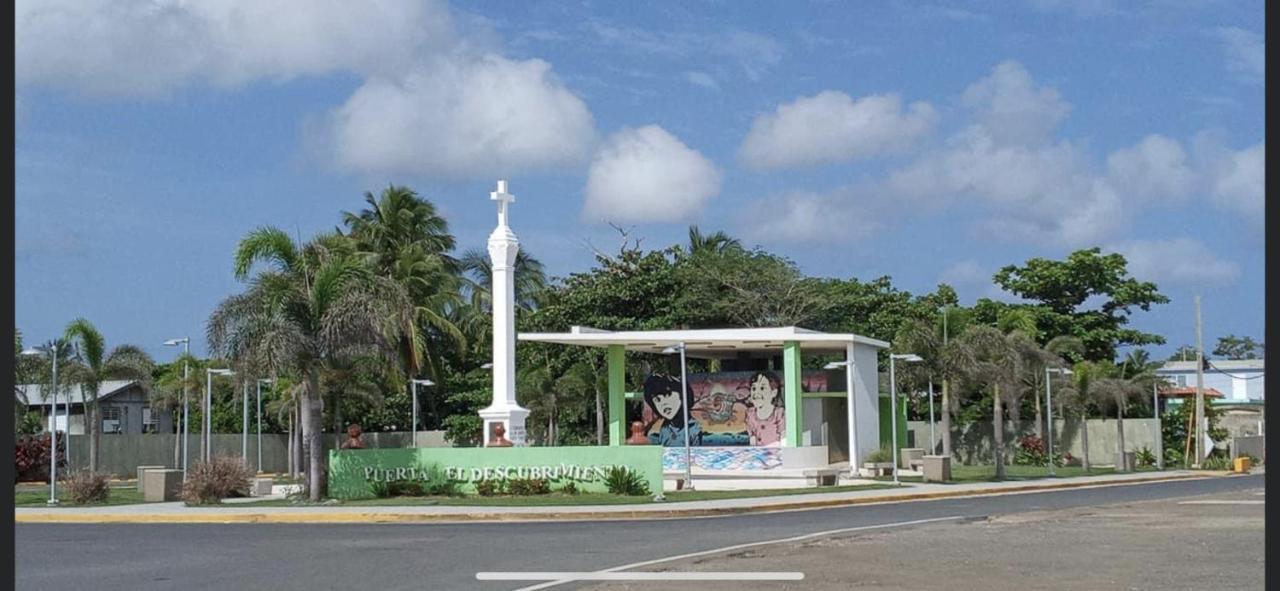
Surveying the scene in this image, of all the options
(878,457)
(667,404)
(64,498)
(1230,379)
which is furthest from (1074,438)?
(64,498)

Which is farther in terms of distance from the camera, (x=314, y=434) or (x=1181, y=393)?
(x=1181, y=393)

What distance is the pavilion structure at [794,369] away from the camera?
45.4 m

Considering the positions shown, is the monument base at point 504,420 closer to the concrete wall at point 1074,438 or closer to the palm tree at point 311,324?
the palm tree at point 311,324

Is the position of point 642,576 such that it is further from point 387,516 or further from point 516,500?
point 516,500

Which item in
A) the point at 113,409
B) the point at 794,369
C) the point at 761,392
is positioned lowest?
the point at 761,392

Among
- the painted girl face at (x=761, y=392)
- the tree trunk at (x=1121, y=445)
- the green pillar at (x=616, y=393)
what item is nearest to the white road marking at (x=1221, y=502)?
the painted girl face at (x=761, y=392)

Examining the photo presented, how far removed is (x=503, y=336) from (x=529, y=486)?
642 centimetres

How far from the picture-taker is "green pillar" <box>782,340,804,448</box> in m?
46.1

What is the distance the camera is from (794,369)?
152ft

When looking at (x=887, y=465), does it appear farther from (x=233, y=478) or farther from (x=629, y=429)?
(x=233, y=478)

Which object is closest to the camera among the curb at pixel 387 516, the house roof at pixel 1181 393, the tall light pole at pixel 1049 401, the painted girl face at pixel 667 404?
the curb at pixel 387 516

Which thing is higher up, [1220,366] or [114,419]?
[1220,366]

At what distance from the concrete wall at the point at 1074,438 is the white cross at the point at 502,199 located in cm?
2877

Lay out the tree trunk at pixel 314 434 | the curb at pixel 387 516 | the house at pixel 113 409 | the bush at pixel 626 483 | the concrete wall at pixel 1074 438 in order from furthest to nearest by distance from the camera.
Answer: the house at pixel 113 409, the concrete wall at pixel 1074 438, the bush at pixel 626 483, the tree trunk at pixel 314 434, the curb at pixel 387 516
